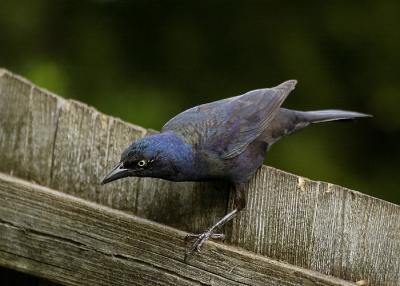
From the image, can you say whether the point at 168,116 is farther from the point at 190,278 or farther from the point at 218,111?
the point at 190,278

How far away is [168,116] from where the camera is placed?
5.64m

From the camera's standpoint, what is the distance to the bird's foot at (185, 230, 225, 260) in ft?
9.78

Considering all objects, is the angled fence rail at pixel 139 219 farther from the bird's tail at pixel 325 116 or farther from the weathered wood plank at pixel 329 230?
the bird's tail at pixel 325 116

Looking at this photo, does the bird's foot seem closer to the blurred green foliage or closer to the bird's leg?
the bird's leg

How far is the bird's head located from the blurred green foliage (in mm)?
1982

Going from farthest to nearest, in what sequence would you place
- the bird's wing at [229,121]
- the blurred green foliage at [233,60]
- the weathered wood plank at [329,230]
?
the blurred green foliage at [233,60], the bird's wing at [229,121], the weathered wood plank at [329,230]

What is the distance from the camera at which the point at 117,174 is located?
10.7 feet

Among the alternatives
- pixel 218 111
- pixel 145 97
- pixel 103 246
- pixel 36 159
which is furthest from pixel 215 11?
pixel 103 246

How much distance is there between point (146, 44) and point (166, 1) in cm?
37

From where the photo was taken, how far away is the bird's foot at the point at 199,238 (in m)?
2.98

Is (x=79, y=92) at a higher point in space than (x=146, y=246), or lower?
higher

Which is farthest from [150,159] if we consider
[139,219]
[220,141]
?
[220,141]

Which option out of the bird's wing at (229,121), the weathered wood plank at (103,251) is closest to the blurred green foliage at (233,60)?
the bird's wing at (229,121)

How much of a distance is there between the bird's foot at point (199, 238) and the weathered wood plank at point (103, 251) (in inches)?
0.9
